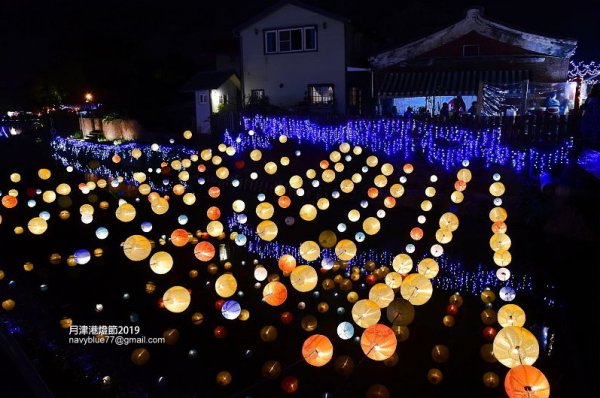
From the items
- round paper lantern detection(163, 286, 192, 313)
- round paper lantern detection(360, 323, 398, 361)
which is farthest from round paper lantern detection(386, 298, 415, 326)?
round paper lantern detection(163, 286, 192, 313)

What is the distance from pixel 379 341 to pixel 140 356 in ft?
14.9

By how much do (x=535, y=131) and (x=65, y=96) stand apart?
3537cm

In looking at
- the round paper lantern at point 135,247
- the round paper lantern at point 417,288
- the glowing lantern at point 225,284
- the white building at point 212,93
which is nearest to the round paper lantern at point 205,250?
the round paper lantern at point 135,247

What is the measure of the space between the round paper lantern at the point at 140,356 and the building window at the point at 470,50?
1696 centimetres

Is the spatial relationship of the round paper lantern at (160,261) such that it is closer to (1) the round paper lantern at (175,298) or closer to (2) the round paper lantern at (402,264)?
(1) the round paper lantern at (175,298)

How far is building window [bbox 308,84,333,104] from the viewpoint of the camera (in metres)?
21.8

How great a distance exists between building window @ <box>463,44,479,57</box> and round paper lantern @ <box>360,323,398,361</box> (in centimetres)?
1618

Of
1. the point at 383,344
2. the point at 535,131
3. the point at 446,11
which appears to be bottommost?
the point at 383,344

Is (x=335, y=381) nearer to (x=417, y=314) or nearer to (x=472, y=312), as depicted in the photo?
(x=417, y=314)

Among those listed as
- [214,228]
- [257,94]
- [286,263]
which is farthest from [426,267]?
[257,94]

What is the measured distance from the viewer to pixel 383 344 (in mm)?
6098

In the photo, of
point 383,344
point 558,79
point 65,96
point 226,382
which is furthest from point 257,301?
point 65,96

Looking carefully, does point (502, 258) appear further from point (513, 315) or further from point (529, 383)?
point (529, 383)

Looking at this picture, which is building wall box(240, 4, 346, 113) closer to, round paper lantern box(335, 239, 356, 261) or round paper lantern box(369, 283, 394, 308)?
round paper lantern box(335, 239, 356, 261)
